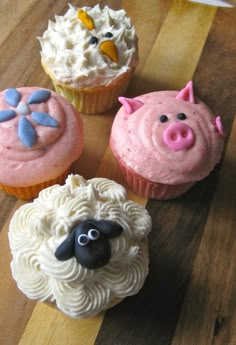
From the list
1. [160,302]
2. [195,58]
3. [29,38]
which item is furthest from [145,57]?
[160,302]

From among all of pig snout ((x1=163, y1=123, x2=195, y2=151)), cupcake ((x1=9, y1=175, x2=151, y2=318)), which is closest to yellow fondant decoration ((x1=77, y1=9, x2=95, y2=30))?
pig snout ((x1=163, y1=123, x2=195, y2=151))

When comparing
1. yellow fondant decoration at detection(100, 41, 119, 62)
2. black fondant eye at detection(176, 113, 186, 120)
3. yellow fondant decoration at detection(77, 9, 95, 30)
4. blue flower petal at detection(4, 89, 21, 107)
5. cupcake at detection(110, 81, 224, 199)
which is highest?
yellow fondant decoration at detection(77, 9, 95, 30)

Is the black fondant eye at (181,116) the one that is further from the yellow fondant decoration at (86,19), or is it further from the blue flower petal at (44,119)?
the yellow fondant decoration at (86,19)

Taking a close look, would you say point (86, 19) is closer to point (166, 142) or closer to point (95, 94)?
point (95, 94)

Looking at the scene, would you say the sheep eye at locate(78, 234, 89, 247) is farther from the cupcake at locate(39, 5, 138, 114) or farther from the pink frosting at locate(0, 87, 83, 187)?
the cupcake at locate(39, 5, 138, 114)

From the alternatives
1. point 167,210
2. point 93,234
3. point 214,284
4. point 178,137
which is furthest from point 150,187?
point 93,234
